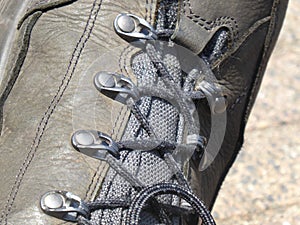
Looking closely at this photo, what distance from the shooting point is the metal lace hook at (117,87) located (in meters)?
1.35

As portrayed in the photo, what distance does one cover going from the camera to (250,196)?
2.34 meters

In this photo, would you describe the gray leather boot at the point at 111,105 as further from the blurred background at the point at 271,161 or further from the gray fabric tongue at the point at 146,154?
the blurred background at the point at 271,161

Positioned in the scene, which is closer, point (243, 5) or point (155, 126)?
point (155, 126)

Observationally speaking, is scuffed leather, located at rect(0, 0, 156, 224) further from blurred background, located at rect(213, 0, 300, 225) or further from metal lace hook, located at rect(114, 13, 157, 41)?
blurred background, located at rect(213, 0, 300, 225)

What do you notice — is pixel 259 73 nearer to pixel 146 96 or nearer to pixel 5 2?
pixel 146 96

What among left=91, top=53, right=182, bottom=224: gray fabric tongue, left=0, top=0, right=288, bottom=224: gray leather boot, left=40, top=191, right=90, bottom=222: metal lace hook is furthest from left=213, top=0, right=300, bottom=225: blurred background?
left=40, top=191, right=90, bottom=222: metal lace hook

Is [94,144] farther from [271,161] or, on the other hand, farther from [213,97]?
[271,161]

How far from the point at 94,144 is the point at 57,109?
0.09 meters

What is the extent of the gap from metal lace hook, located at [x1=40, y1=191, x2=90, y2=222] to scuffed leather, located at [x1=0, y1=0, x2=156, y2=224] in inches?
0.5

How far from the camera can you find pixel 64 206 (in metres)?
1.27

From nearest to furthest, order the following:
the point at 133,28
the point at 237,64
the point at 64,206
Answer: the point at 64,206 → the point at 133,28 → the point at 237,64

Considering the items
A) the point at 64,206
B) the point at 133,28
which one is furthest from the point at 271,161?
the point at 64,206

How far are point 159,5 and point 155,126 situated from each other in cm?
20

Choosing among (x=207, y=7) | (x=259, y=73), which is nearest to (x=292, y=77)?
(x=259, y=73)
